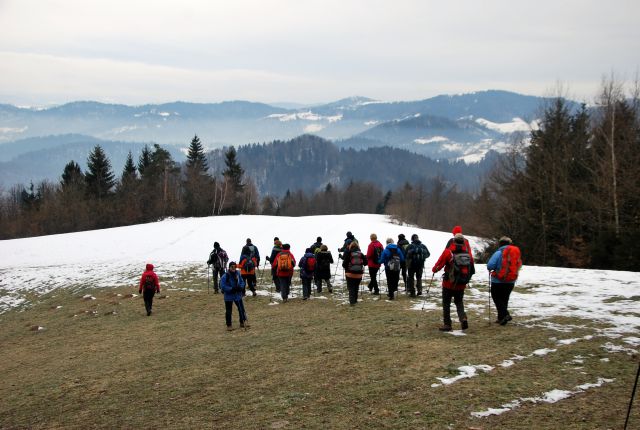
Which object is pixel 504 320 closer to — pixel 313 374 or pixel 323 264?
pixel 313 374

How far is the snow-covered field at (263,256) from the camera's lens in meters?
12.0

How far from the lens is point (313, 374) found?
1023 cm

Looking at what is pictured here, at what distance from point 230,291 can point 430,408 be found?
9.04 m

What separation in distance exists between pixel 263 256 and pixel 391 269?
23.9 meters

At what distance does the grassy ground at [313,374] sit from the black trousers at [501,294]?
0.38m

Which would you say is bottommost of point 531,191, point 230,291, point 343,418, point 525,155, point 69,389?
point 69,389

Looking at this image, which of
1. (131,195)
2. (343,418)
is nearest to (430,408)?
(343,418)

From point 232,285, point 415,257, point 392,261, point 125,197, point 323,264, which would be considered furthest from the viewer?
point 125,197

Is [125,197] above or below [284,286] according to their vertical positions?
above

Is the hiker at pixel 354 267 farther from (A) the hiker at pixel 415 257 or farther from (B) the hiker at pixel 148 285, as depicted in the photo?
(B) the hiker at pixel 148 285

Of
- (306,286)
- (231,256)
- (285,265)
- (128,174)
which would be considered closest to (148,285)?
(285,265)

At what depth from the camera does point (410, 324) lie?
1394 centimetres

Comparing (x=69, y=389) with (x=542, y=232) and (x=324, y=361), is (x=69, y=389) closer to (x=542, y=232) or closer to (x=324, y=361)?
(x=324, y=361)

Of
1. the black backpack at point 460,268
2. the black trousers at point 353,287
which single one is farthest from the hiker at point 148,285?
the black backpack at point 460,268
